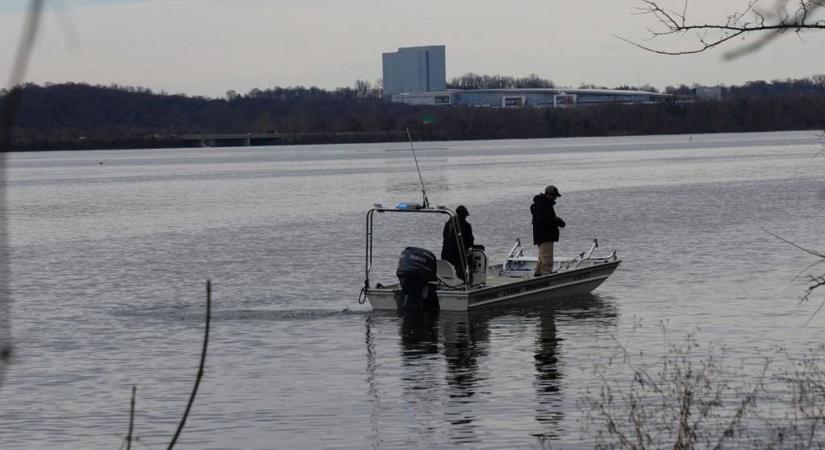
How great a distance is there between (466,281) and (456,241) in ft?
2.30

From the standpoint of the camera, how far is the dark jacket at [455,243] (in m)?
19.7

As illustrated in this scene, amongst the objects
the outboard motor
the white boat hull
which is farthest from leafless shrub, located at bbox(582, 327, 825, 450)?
the white boat hull

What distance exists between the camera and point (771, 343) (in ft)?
A: 55.4

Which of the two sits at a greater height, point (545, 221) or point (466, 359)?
point (545, 221)

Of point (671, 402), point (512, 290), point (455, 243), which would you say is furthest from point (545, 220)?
point (671, 402)

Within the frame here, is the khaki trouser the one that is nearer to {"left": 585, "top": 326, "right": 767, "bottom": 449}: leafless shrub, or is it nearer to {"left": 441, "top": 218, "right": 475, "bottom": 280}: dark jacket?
{"left": 441, "top": 218, "right": 475, "bottom": 280}: dark jacket

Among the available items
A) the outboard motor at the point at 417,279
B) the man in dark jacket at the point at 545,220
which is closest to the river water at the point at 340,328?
the outboard motor at the point at 417,279

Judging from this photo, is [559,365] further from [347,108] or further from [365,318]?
[347,108]

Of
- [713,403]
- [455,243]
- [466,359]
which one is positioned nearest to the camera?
[713,403]

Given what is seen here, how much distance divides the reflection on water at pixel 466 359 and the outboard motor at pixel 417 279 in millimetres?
307

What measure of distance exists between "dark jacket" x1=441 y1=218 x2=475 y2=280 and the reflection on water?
2.41 feet

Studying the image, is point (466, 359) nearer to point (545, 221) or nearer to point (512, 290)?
point (512, 290)

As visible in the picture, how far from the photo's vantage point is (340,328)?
66.0ft

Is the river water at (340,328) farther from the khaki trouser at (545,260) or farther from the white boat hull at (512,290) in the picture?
the khaki trouser at (545,260)
